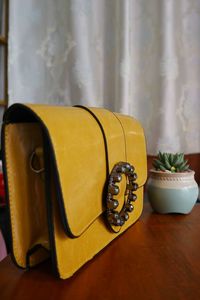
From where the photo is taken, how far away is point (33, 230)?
0.39 meters

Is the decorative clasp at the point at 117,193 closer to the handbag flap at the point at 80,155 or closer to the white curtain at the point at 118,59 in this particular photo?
the handbag flap at the point at 80,155

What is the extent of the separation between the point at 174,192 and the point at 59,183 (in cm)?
39

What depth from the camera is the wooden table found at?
12.9 inches

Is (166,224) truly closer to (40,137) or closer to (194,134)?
(40,137)

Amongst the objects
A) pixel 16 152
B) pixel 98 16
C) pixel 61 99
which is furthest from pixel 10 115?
pixel 98 16

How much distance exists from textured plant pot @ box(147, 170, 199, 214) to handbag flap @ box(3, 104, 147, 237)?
0.61ft

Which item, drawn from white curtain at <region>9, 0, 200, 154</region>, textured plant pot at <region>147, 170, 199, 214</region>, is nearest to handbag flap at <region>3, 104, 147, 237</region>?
textured plant pot at <region>147, 170, 199, 214</region>

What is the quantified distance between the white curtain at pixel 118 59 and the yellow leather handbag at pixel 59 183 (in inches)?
21.0

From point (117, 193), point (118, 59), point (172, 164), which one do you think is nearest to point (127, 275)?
point (117, 193)

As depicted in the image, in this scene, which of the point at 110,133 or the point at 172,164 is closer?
the point at 110,133

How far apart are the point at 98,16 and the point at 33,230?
818 millimetres

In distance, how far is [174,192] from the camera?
65 centimetres

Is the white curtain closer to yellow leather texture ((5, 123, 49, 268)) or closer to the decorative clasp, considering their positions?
the decorative clasp

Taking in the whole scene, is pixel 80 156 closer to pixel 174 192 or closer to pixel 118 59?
pixel 174 192
